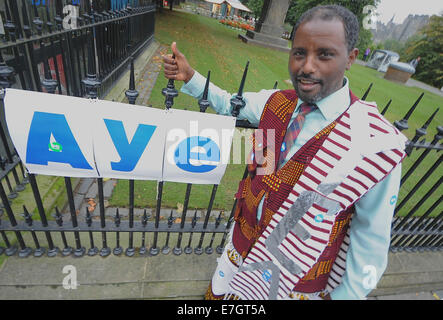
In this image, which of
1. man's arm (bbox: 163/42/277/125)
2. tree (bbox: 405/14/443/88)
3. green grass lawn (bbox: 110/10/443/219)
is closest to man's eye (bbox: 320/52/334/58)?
man's arm (bbox: 163/42/277/125)

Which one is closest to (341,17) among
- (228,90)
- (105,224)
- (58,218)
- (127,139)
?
(127,139)

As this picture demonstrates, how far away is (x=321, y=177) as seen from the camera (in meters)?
1.19

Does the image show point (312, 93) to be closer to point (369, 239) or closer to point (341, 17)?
point (341, 17)

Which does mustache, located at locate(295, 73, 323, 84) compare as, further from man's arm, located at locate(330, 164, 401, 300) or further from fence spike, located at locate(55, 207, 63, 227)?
fence spike, located at locate(55, 207, 63, 227)

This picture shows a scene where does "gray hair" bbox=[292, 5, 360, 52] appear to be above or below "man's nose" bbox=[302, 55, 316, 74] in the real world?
above

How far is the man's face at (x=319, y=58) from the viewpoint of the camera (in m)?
1.17

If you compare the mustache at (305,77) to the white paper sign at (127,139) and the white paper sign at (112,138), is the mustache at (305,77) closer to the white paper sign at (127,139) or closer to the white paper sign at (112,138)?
the white paper sign at (112,138)

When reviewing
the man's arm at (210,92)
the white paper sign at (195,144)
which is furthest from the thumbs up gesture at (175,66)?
the white paper sign at (195,144)

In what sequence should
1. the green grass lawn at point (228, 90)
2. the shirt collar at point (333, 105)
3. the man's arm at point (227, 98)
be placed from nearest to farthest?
1. the shirt collar at point (333, 105)
2. the man's arm at point (227, 98)
3. the green grass lawn at point (228, 90)

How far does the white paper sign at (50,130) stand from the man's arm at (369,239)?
1630mm

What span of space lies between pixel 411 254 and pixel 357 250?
265 centimetres

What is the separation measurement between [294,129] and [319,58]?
374 millimetres

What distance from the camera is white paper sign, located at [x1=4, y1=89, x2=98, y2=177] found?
4.58ft

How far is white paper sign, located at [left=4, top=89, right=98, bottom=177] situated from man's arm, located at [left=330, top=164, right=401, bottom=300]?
163 centimetres
